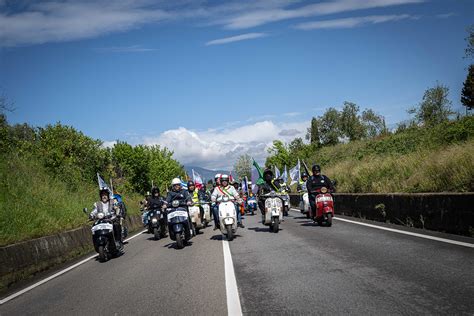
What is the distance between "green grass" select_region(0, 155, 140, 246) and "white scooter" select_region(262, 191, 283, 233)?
6.59 m

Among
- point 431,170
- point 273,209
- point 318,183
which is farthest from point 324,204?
point 431,170

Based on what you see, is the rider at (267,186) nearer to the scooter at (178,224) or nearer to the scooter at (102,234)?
the scooter at (178,224)

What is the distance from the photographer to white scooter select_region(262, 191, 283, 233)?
45.9 feet

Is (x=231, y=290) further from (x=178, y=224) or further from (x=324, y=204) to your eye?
(x=324, y=204)

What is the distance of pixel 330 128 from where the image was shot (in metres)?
93.4

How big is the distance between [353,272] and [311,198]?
8.14 metres

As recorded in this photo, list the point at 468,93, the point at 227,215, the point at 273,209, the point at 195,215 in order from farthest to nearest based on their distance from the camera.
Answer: the point at 468,93 < the point at 195,215 < the point at 273,209 < the point at 227,215

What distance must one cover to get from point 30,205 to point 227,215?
816 cm

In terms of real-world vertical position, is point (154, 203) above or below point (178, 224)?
above

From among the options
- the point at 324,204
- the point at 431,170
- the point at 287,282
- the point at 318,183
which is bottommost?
the point at 287,282

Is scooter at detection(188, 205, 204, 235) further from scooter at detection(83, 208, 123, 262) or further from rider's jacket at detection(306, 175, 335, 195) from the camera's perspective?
scooter at detection(83, 208, 123, 262)

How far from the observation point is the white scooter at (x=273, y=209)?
45.9 ft

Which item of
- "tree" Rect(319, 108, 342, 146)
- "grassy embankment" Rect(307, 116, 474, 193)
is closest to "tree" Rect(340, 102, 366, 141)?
"tree" Rect(319, 108, 342, 146)

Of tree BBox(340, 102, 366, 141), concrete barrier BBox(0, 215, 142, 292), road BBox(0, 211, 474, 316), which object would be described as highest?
tree BBox(340, 102, 366, 141)
